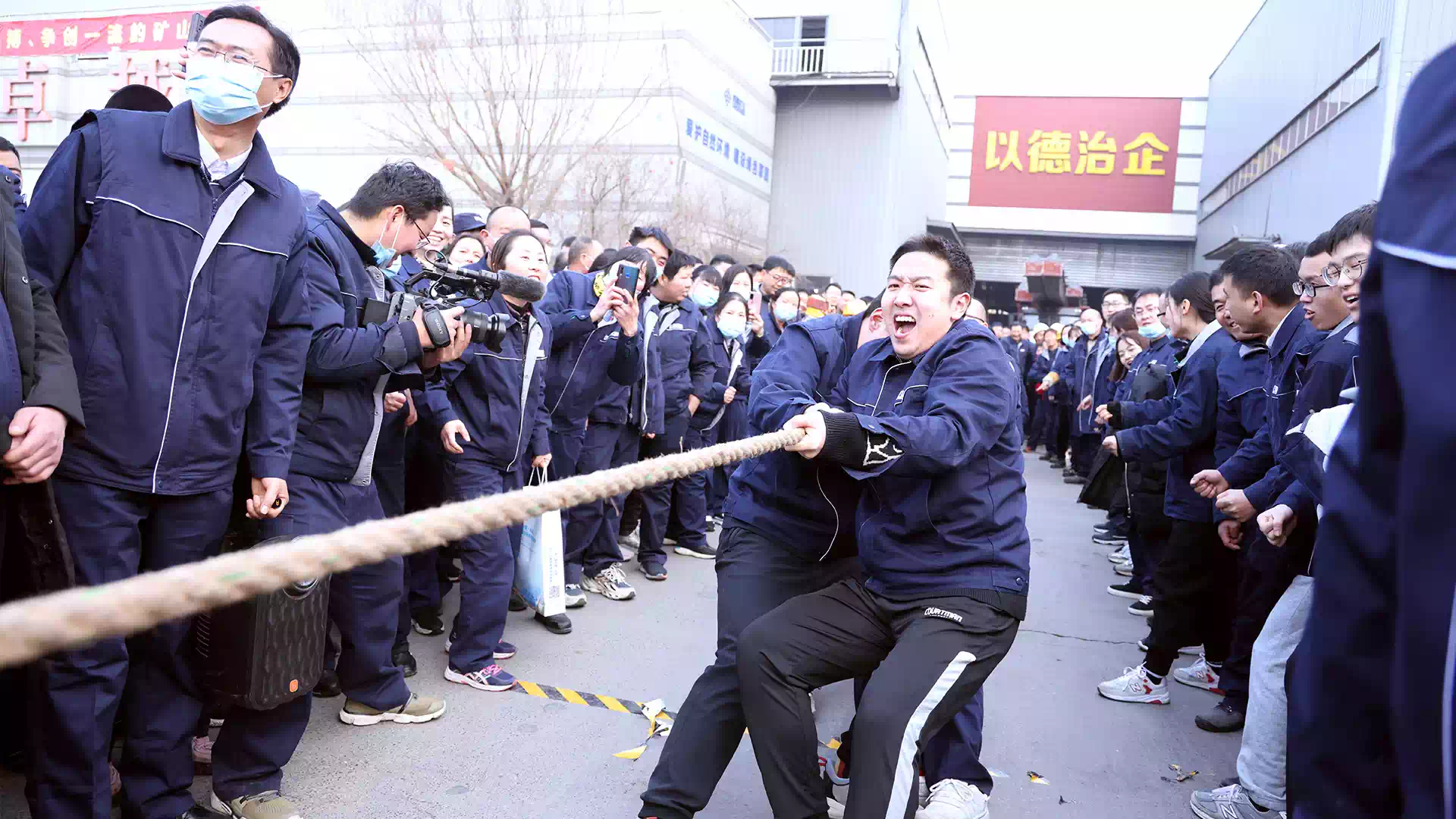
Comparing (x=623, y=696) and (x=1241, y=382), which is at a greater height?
(x=1241, y=382)

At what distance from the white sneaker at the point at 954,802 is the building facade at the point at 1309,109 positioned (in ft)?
25.8

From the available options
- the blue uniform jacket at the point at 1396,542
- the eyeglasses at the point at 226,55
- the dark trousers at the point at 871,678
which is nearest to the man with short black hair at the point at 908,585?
the dark trousers at the point at 871,678

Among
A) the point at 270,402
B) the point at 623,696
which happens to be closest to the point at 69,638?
the point at 270,402

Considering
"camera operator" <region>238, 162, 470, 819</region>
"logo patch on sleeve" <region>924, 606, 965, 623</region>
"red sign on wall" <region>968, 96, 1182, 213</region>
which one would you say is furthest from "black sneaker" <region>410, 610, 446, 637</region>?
"red sign on wall" <region>968, 96, 1182, 213</region>

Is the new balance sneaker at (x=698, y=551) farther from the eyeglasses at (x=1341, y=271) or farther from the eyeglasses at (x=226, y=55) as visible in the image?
the eyeglasses at (x=226, y=55)

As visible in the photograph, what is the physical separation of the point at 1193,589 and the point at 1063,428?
9.62 metres

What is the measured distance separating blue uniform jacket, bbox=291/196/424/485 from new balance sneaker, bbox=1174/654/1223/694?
3734 millimetres

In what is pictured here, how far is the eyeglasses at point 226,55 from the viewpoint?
8.83ft

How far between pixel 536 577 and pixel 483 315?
142cm

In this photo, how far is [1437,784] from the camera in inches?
34.4

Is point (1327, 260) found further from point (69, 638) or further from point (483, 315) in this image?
point (69, 638)

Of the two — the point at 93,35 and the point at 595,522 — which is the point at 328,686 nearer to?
the point at 595,522

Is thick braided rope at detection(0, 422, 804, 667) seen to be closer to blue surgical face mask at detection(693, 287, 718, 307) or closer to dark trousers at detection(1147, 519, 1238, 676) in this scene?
dark trousers at detection(1147, 519, 1238, 676)

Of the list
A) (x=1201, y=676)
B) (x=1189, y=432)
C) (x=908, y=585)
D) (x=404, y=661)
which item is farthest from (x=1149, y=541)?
(x=404, y=661)
